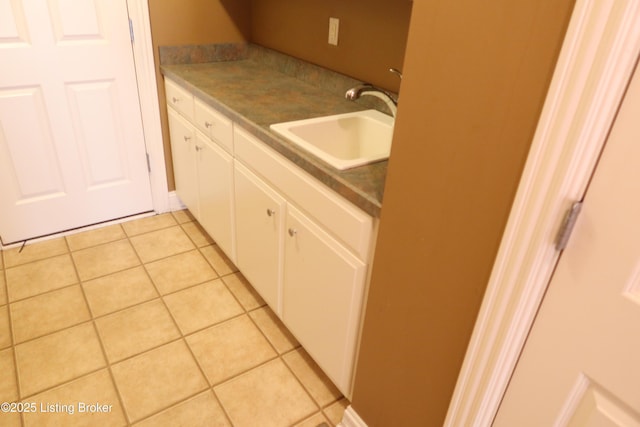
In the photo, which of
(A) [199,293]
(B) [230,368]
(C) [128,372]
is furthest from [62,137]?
(B) [230,368]

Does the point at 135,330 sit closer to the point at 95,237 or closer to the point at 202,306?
the point at 202,306

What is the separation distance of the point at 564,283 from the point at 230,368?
134 cm

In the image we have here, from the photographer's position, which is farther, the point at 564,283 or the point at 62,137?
the point at 62,137

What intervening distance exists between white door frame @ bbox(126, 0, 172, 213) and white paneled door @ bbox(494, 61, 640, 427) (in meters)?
2.24

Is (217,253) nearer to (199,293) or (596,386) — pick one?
(199,293)

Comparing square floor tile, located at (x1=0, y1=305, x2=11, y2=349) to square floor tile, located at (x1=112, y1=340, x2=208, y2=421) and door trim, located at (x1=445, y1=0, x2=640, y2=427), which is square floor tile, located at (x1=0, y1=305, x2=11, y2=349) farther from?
door trim, located at (x1=445, y1=0, x2=640, y2=427)

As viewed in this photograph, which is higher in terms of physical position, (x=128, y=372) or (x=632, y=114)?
(x=632, y=114)

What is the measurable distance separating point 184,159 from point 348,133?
1.07 meters

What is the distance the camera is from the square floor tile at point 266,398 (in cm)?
154

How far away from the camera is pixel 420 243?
1.01m

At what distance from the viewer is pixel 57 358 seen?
5.60 ft

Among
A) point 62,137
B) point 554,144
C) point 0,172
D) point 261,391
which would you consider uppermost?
point 554,144

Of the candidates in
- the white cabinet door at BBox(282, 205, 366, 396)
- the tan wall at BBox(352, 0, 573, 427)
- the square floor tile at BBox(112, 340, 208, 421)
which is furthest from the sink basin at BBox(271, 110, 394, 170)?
the square floor tile at BBox(112, 340, 208, 421)

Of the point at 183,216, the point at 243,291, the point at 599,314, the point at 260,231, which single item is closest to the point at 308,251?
the point at 260,231
